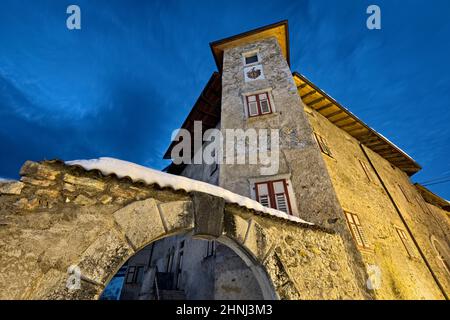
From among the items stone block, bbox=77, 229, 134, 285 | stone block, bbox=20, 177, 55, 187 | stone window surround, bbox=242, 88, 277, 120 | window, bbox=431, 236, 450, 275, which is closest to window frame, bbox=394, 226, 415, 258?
window, bbox=431, 236, 450, 275

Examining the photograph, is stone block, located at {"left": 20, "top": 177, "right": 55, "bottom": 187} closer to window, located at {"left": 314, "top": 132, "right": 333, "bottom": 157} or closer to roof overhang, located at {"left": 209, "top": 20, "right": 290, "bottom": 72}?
window, located at {"left": 314, "top": 132, "right": 333, "bottom": 157}

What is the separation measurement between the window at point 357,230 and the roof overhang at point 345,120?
18.2 ft

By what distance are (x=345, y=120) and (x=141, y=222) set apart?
37.3 ft

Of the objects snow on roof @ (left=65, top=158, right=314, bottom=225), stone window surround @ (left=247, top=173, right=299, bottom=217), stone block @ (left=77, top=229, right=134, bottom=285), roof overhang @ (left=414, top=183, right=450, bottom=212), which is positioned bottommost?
stone block @ (left=77, top=229, right=134, bottom=285)

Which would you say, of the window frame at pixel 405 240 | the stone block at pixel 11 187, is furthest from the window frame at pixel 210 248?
the window frame at pixel 405 240

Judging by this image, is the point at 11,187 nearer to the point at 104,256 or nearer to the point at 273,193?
the point at 104,256

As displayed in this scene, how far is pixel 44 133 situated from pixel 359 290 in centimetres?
14197

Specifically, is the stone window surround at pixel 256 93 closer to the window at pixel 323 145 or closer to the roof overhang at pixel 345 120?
the roof overhang at pixel 345 120

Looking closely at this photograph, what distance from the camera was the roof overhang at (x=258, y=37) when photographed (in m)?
10.3

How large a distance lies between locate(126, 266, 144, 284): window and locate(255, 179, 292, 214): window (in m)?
12.1

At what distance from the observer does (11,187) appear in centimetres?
210

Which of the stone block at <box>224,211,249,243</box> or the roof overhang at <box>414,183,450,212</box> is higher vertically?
the roof overhang at <box>414,183,450,212</box>

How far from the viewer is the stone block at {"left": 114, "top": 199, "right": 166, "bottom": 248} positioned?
8.46 ft

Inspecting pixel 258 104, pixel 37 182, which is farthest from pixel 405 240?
pixel 37 182
